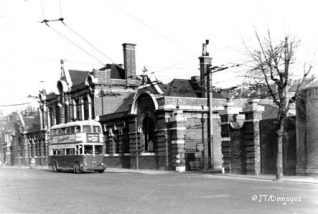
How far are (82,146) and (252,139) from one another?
14884 millimetres

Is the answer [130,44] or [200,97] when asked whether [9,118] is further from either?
[200,97]

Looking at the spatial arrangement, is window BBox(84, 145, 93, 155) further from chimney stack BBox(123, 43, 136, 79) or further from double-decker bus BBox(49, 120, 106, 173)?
chimney stack BBox(123, 43, 136, 79)

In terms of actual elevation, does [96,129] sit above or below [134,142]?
above

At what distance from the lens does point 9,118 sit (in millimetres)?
96688

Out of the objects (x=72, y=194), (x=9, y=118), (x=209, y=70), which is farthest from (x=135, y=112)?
(x=9, y=118)

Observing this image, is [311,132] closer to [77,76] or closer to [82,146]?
[82,146]

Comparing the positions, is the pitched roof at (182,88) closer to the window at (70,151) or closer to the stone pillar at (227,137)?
the window at (70,151)

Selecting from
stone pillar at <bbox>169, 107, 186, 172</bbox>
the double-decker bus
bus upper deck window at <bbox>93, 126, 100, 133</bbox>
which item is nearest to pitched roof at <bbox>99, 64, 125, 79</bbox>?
the double-decker bus

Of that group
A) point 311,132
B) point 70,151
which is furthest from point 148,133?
point 311,132

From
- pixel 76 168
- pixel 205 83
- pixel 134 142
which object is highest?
pixel 205 83

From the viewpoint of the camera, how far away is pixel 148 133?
38688 mm

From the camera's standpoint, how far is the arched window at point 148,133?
38.2 m

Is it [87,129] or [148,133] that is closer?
[87,129]

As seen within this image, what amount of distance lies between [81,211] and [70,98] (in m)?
43.7
